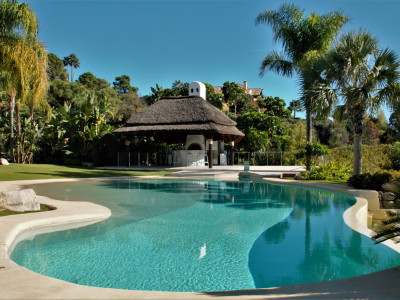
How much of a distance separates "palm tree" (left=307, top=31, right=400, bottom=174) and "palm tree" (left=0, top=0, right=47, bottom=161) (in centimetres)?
1077

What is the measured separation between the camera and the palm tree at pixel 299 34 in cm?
1716

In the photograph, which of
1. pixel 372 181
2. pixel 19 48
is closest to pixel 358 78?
pixel 372 181

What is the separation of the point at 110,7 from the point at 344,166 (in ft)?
46.9

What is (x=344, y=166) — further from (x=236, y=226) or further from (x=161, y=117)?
(x=161, y=117)

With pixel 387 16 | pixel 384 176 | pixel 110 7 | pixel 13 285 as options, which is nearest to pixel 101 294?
pixel 13 285

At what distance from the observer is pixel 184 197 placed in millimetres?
10430

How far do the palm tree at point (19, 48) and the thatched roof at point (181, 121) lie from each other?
1108 cm

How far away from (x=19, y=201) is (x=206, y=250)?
178 inches

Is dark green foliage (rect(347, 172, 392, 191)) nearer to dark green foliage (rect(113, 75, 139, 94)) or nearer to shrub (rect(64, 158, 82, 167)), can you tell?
shrub (rect(64, 158, 82, 167))

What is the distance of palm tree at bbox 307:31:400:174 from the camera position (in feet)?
37.0

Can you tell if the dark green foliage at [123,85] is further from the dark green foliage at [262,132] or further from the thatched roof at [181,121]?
the thatched roof at [181,121]

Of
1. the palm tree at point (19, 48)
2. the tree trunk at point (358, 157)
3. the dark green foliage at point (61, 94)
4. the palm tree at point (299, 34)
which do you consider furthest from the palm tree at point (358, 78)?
the dark green foliage at point (61, 94)

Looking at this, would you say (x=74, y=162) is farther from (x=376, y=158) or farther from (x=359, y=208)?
(x=359, y=208)

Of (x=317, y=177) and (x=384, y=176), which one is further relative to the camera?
(x=317, y=177)
